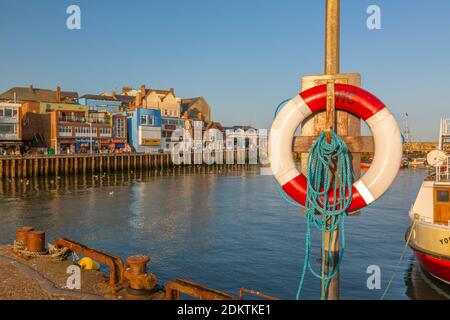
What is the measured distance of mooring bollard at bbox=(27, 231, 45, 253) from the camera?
39.0ft

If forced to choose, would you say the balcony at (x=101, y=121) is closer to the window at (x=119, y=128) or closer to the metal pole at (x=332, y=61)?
the window at (x=119, y=128)

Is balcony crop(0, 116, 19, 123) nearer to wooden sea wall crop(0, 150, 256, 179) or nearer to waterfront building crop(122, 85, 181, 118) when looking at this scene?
wooden sea wall crop(0, 150, 256, 179)

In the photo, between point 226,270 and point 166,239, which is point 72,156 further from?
point 226,270

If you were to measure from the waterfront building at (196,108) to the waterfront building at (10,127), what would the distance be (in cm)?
4521

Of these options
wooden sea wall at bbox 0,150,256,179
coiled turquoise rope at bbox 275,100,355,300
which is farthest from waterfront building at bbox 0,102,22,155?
coiled turquoise rope at bbox 275,100,355,300

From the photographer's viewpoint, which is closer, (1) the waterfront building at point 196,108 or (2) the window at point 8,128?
(2) the window at point 8,128

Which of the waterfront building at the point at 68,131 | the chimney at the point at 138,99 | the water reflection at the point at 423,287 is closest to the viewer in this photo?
the water reflection at the point at 423,287

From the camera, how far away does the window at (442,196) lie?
14641 millimetres

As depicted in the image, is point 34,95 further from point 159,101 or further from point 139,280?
point 139,280

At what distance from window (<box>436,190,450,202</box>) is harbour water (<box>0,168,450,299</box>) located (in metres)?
3.25

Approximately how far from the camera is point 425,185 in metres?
15.5

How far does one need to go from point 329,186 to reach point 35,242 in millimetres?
9848

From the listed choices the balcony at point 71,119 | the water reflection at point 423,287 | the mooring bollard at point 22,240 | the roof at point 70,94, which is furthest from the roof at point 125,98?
the water reflection at point 423,287
